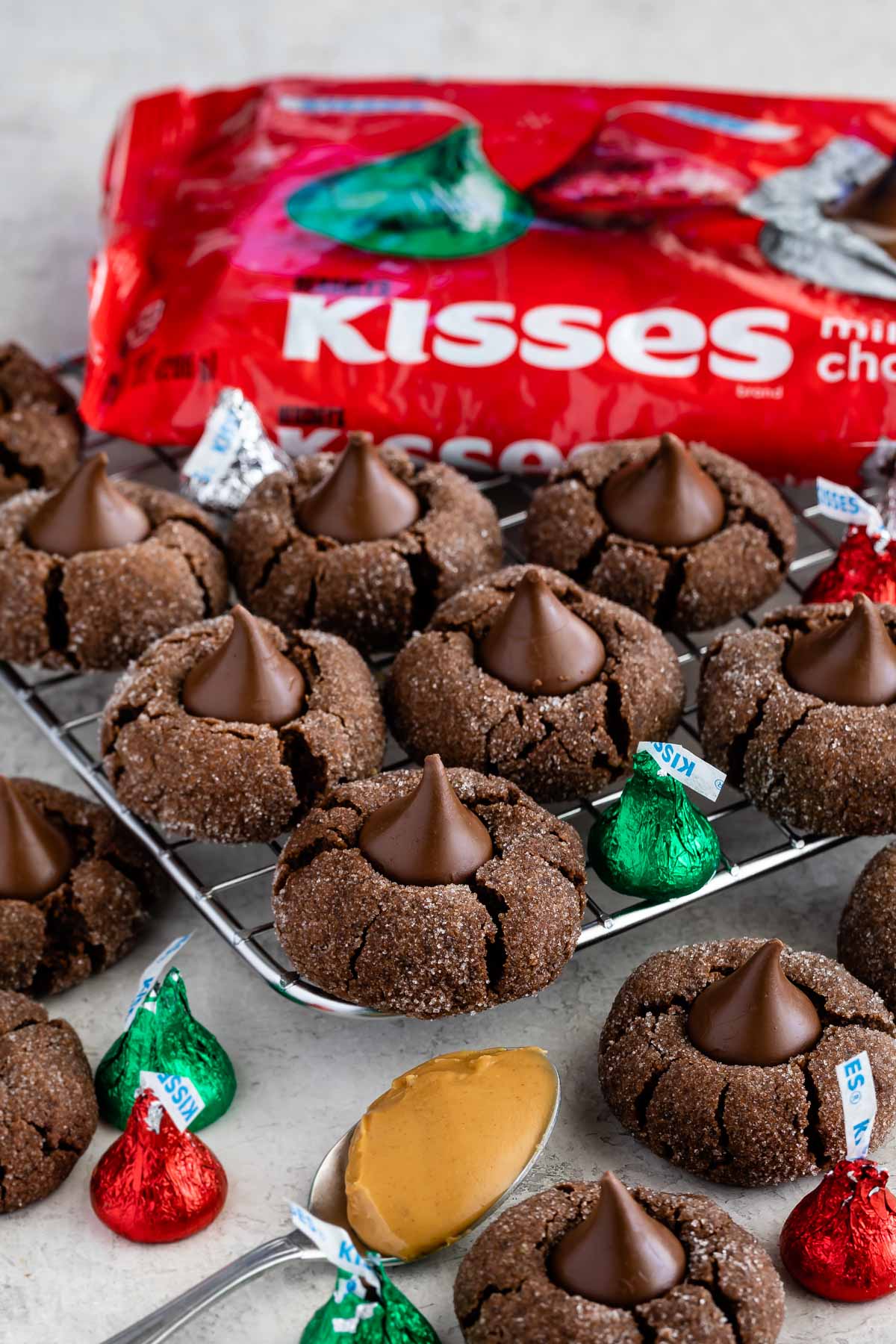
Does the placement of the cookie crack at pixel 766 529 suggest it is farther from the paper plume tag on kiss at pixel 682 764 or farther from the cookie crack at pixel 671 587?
the paper plume tag on kiss at pixel 682 764

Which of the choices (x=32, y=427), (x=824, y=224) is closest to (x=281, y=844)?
(x=32, y=427)

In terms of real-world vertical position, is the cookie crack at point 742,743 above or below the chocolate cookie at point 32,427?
below

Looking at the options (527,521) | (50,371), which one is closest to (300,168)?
(50,371)

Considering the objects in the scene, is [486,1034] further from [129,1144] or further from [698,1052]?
[129,1144]

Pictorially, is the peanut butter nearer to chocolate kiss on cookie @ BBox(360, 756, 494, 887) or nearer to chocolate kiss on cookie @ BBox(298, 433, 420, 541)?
chocolate kiss on cookie @ BBox(360, 756, 494, 887)

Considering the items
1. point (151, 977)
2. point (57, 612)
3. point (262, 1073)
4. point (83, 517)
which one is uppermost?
point (83, 517)

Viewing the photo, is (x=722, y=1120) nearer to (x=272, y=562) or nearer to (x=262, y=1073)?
(x=262, y=1073)

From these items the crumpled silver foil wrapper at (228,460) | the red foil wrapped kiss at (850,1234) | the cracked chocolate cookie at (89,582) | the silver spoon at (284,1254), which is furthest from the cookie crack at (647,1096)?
the crumpled silver foil wrapper at (228,460)
